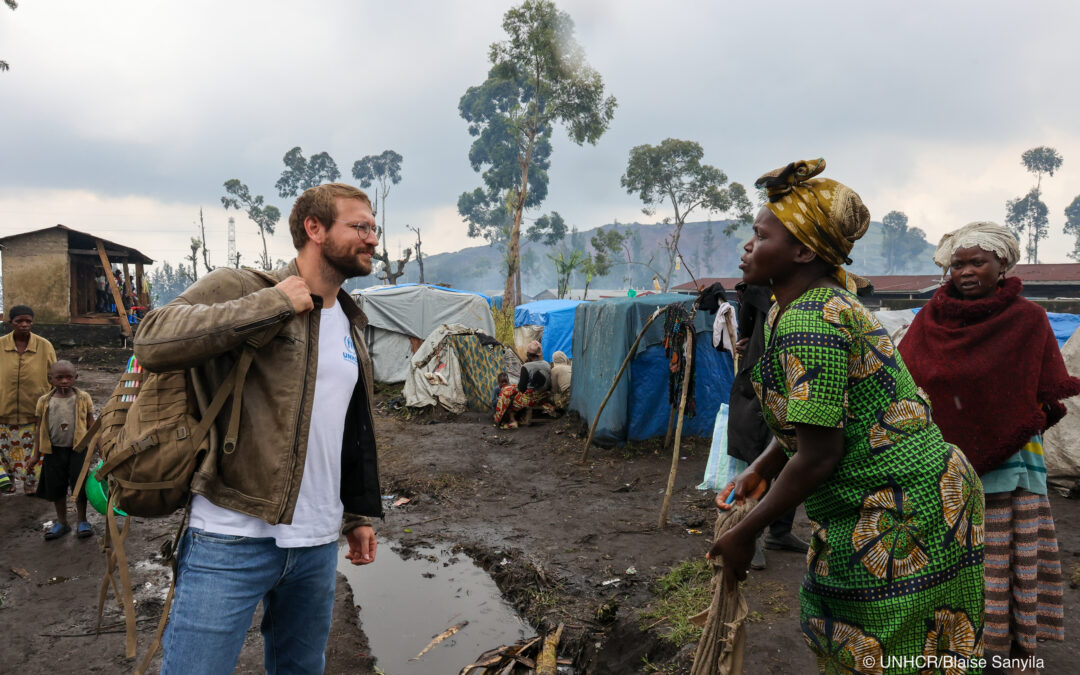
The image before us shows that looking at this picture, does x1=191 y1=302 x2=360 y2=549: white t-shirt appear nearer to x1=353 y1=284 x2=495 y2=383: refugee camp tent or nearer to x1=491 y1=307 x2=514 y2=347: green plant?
x1=353 y1=284 x2=495 y2=383: refugee camp tent

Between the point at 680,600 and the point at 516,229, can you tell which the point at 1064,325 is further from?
the point at 516,229

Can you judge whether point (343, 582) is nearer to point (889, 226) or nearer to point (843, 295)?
point (843, 295)

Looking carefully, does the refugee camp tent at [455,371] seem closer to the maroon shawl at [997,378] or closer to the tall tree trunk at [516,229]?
the maroon shawl at [997,378]

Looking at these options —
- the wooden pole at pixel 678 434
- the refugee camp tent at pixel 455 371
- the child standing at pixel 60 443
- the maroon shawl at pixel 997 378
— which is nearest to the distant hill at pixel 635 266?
the refugee camp tent at pixel 455 371

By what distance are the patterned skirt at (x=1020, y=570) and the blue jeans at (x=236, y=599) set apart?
266 cm

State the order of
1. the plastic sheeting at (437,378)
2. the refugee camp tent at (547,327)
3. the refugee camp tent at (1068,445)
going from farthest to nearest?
the refugee camp tent at (547,327) < the plastic sheeting at (437,378) < the refugee camp tent at (1068,445)

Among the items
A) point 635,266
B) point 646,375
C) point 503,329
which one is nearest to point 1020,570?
point 646,375

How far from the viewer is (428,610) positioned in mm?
3982

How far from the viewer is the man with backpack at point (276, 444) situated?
154cm

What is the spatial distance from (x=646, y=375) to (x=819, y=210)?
6.65 metres

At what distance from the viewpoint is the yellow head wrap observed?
1.45 meters

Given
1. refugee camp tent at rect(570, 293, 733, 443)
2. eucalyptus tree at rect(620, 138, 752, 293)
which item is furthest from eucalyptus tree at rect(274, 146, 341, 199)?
refugee camp tent at rect(570, 293, 733, 443)

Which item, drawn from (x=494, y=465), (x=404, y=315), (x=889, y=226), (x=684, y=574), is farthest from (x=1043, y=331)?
(x=889, y=226)

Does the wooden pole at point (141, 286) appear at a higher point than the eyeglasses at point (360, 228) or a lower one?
higher
